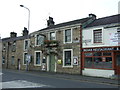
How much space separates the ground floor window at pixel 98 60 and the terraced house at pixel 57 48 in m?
1.09

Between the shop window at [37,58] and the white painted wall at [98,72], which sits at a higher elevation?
the shop window at [37,58]

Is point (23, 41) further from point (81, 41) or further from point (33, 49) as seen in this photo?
point (81, 41)

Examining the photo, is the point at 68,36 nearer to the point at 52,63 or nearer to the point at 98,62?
the point at 52,63

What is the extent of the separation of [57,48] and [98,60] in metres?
6.37

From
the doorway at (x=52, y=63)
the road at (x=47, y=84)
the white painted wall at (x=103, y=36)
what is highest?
the white painted wall at (x=103, y=36)

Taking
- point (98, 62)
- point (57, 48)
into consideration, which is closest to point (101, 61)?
point (98, 62)

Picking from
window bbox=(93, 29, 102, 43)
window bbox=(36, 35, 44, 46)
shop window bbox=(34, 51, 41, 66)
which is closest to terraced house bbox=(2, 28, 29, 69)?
window bbox=(36, 35, 44, 46)

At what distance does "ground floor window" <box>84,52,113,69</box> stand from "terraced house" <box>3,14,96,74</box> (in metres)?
1.09

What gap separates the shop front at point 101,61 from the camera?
17219 millimetres

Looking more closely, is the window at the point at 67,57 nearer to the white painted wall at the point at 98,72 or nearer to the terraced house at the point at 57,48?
the terraced house at the point at 57,48

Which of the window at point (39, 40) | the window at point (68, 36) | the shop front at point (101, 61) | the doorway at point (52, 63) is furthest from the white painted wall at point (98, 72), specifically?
the window at point (39, 40)

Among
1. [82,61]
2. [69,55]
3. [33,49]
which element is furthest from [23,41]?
[82,61]

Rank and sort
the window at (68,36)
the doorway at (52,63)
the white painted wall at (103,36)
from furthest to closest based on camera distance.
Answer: the doorway at (52,63) → the window at (68,36) → the white painted wall at (103,36)

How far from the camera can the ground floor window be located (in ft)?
58.1
